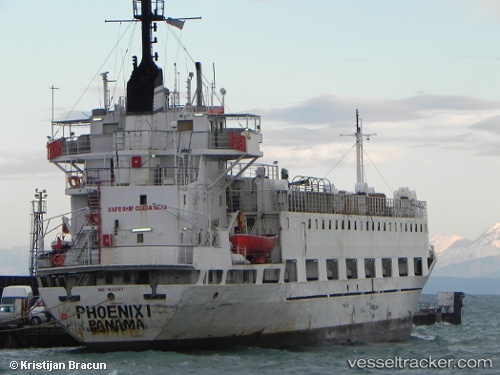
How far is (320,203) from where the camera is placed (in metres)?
56.0

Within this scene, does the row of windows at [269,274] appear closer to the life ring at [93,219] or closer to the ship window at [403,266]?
the ship window at [403,266]

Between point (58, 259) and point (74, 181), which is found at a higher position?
point (74, 181)

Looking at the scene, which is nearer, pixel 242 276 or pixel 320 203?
pixel 242 276

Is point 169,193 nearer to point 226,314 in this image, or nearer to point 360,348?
point 226,314

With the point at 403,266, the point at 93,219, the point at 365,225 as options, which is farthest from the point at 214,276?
the point at 403,266

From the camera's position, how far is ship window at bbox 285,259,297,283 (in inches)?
2040

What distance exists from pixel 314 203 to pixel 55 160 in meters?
11.9

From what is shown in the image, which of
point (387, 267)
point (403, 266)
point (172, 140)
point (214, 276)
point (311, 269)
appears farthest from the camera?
point (403, 266)

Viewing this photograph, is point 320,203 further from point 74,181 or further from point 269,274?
point 74,181

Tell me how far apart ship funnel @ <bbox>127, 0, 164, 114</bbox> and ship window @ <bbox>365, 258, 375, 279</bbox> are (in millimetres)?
14048

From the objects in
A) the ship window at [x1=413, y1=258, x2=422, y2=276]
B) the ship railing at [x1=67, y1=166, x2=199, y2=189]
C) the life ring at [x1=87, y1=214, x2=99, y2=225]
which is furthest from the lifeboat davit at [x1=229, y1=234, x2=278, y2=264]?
the ship window at [x1=413, y1=258, x2=422, y2=276]

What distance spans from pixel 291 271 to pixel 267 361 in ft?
22.9

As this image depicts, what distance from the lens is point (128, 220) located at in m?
47.1

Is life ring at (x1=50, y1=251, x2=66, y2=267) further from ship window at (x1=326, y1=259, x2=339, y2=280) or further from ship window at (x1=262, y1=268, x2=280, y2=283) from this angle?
ship window at (x1=326, y1=259, x2=339, y2=280)
